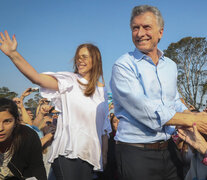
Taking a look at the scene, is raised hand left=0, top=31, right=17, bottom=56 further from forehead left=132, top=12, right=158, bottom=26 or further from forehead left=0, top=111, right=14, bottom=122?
forehead left=132, top=12, right=158, bottom=26

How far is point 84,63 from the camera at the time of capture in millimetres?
2303

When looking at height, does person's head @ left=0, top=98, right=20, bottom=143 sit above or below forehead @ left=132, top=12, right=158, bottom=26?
below

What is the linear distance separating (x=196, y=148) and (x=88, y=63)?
4.10 ft

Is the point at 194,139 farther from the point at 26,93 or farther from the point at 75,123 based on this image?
the point at 26,93

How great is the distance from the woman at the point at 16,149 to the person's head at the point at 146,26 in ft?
4.04

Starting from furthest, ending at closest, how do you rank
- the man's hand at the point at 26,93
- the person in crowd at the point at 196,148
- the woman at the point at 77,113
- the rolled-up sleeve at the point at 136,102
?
1. the man's hand at the point at 26,93
2. the woman at the point at 77,113
3. the person in crowd at the point at 196,148
4. the rolled-up sleeve at the point at 136,102

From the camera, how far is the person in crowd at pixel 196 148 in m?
1.64

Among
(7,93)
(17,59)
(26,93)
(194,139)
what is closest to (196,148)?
(194,139)

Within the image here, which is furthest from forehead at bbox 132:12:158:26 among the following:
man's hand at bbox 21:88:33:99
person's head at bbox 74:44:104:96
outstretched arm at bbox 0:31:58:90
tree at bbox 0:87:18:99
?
tree at bbox 0:87:18:99

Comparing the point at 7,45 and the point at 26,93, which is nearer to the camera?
the point at 7,45

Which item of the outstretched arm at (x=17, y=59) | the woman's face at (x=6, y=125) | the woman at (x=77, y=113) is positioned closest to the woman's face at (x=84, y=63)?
the woman at (x=77, y=113)

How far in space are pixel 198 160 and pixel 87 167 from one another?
95cm

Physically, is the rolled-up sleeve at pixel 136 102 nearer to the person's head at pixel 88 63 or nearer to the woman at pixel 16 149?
the person's head at pixel 88 63

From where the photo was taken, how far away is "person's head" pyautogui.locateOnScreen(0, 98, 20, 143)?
6.36ft
